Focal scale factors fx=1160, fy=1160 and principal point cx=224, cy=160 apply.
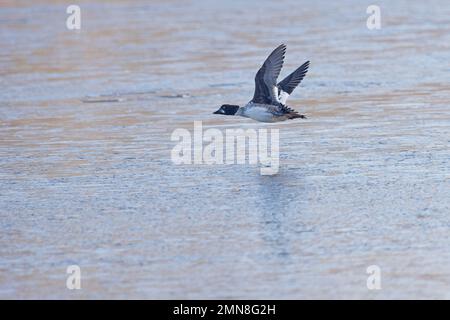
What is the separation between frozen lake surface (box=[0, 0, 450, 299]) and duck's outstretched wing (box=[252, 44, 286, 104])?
0.45 m

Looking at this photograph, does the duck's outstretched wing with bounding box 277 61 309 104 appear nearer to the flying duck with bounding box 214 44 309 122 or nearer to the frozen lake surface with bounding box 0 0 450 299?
the frozen lake surface with bounding box 0 0 450 299

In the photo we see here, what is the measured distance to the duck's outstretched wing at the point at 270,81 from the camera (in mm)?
9852

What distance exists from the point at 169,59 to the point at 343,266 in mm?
9927

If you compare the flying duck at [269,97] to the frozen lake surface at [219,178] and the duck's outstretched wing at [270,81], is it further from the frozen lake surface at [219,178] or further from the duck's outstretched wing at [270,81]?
the frozen lake surface at [219,178]

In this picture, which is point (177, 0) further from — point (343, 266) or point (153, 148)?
point (343, 266)

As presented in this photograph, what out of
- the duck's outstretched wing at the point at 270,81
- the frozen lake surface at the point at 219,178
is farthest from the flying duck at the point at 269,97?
the frozen lake surface at the point at 219,178

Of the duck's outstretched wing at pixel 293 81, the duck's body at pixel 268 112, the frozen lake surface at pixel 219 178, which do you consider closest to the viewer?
the frozen lake surface at pixel 219 178

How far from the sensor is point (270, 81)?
9898 millimetres

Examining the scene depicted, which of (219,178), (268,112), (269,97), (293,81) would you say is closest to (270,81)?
(269,97)

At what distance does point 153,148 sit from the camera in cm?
987

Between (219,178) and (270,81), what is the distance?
5.04 ft

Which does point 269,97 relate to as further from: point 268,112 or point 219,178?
point 219,178

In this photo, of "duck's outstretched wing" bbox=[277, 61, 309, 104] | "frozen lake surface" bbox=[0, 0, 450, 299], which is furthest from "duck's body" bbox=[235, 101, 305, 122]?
"duck's outstretched wing" bbox=[277, 61, 309, 104]

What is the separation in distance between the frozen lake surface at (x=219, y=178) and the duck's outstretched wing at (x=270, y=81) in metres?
0.45
